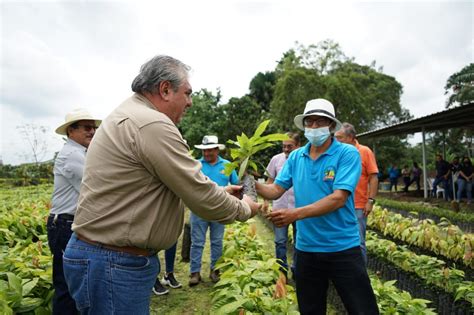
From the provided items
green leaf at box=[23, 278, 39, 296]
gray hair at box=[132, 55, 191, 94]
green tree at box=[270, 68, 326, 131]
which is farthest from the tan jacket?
green tree at box=[270, 68, 326, 131]

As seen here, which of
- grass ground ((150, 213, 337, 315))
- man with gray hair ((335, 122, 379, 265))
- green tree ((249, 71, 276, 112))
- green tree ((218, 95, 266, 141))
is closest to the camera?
grass ground ((150, 213, 337, 315))

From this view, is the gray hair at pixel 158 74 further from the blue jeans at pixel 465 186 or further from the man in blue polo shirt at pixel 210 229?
the blue jeans at pixel 465 186

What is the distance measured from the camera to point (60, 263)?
10.4 ft

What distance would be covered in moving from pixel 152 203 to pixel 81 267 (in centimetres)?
49

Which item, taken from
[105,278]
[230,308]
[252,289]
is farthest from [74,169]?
[252,289]

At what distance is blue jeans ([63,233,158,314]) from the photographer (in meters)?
1.83

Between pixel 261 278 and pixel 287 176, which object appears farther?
pixel 261 278

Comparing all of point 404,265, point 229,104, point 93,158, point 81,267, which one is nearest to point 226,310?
point 81,267

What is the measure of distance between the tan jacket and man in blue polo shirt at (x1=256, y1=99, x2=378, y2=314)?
109 centimetres

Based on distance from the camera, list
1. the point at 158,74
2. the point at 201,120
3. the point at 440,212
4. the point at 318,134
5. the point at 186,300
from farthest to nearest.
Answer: the point at 201,120, the point at 440,212, the point at 186,300, the point at 318,134, the point at 158,74

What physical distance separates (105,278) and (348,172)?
174 centimetres

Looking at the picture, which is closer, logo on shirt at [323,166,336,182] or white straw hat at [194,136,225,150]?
logo on shirt at [323,166,336,182]

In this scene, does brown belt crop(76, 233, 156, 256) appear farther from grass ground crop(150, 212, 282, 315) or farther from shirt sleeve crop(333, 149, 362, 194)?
grass ground crop(150, 212, 282, 315)

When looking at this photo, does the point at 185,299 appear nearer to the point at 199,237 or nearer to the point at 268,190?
the point at 199,237
